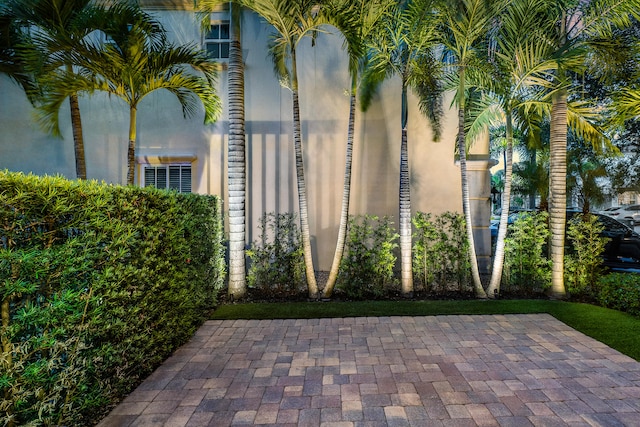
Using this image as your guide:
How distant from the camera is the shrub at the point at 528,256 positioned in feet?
18.7

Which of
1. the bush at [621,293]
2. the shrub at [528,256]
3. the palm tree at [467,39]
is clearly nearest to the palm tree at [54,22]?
the palm tree at [467,39]

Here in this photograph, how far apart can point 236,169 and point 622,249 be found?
963 centimetres

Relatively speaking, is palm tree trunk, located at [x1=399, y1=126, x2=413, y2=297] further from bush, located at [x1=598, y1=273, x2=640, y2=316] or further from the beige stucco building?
bush, located at [x1=598, y1=273, x2=640, y2=316]

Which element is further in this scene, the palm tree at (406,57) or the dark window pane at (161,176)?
the dark window pane at (161,176)

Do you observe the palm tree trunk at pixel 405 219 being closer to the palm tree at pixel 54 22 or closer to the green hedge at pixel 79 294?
the green hedge at pixel 79 294

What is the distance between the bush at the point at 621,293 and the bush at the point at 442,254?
209 cm

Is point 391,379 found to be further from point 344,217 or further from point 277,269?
point 277,269

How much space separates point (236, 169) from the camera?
5.44m

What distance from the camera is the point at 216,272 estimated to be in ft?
17.2

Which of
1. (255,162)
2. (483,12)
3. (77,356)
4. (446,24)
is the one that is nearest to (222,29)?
(255,162)

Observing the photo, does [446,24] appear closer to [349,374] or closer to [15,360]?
[349,374]

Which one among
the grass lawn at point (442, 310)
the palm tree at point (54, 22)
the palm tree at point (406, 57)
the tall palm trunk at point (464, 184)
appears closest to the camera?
the grass lawn at point (442, 310)

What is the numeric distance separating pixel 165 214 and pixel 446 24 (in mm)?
5337

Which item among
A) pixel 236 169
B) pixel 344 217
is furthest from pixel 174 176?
pixel 344 217
